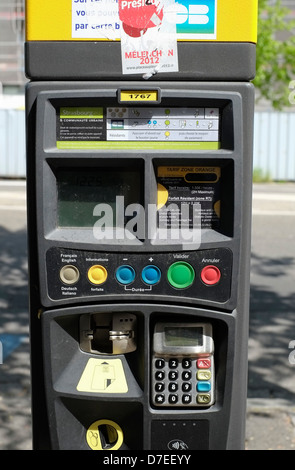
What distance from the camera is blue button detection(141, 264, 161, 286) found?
2.00 metres

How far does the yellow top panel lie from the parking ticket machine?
0.07ft

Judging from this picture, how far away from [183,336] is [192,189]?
1.47ft

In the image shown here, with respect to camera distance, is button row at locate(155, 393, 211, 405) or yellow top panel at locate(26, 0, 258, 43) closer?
yellow top panel at locate(26, 0, 258, 43)

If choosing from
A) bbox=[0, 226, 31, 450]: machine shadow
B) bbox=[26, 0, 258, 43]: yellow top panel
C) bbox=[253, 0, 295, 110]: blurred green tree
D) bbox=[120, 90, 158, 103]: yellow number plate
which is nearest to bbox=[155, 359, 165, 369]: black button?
bbox=[120, 90, 158, 103]: yellow number plate

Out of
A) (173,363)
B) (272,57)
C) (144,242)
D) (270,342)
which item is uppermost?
(272,57)

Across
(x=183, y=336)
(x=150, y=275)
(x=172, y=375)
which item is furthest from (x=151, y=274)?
(x=172, y=375)

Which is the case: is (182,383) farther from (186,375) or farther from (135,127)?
(135,127)

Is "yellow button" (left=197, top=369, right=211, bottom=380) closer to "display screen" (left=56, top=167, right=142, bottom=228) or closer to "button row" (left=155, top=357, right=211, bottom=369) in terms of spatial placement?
"button row" (left=155, top=357, right=211, bottom=369)

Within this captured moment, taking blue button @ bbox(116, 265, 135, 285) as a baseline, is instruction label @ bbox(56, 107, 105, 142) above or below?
above

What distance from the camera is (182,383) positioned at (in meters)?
2.11

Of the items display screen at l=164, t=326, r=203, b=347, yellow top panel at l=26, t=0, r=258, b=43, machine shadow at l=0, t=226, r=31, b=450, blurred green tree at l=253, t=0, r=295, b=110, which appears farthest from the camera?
blurred green tree at l=253, t=0, r=295, b=110

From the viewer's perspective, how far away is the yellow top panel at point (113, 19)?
193 cm
